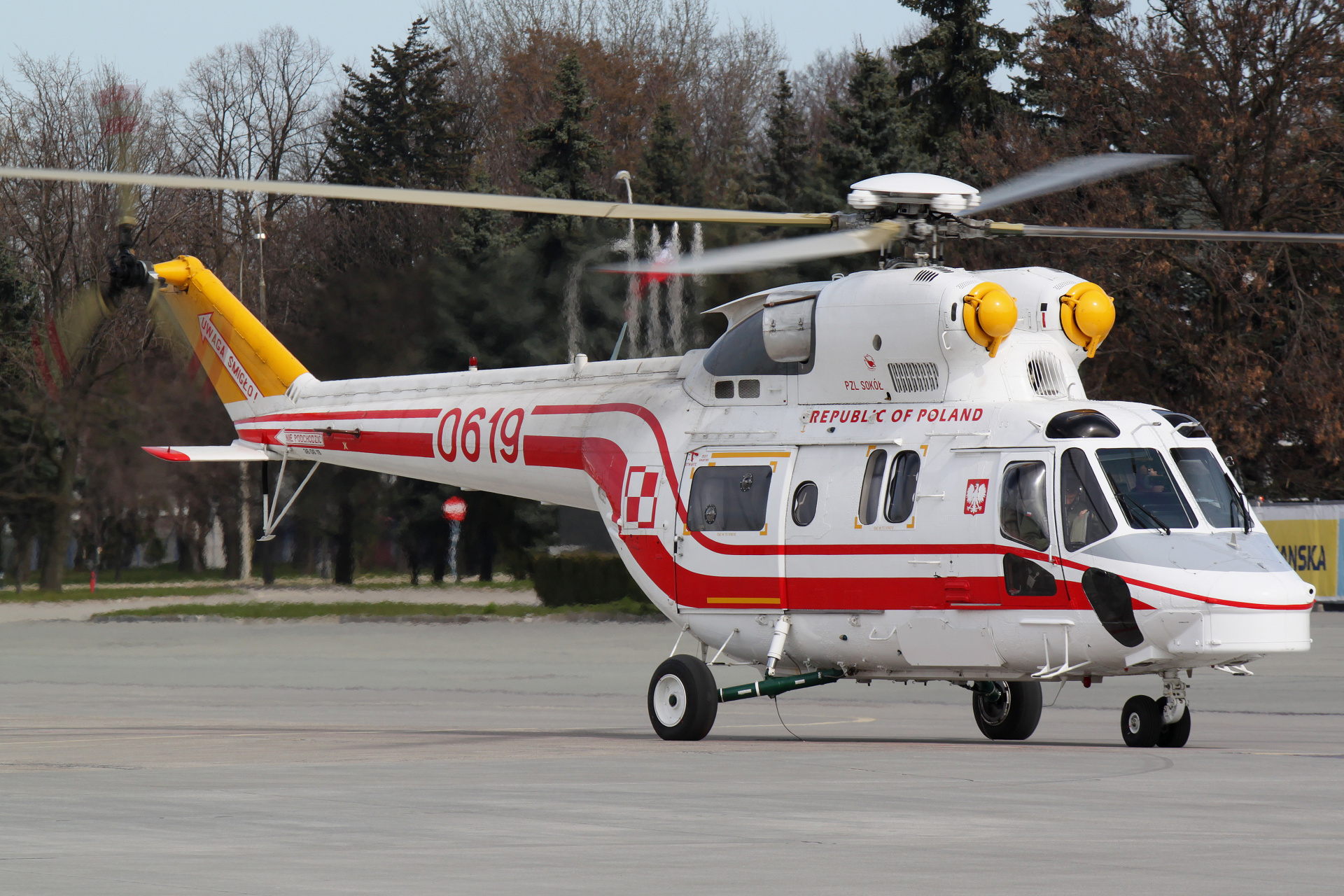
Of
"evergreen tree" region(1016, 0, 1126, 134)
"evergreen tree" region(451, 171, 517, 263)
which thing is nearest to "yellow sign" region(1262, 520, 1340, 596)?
"evergreen tree" region(1016, 0, 1126, 134)

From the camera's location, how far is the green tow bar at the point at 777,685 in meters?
14.2

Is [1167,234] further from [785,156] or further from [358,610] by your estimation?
[785,156]

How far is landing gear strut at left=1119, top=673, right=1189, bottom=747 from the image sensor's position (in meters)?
13.4

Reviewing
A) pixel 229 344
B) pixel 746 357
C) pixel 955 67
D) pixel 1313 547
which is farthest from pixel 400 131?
pixel 746 357

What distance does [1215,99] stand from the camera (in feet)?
124

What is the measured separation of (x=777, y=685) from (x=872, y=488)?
1882 mm

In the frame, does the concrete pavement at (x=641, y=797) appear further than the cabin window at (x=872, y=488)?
No

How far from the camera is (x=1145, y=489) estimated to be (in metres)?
12.7

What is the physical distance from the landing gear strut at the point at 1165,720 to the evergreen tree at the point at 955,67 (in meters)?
36.0

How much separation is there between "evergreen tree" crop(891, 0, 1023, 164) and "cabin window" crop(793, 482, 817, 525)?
3538cm

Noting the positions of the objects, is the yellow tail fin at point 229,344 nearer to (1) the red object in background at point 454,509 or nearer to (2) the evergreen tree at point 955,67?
(1) the red object in background at point 454,509

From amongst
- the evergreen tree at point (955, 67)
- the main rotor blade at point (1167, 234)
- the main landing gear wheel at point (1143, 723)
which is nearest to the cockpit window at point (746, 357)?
the main rotor blade at point (1167, 234)

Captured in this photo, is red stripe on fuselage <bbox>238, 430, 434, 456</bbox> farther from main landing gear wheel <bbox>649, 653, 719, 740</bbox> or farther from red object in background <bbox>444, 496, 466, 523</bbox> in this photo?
red object in background <bbox>444, 496, 466, 523</bbox>

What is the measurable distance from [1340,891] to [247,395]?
1446 centimetres
